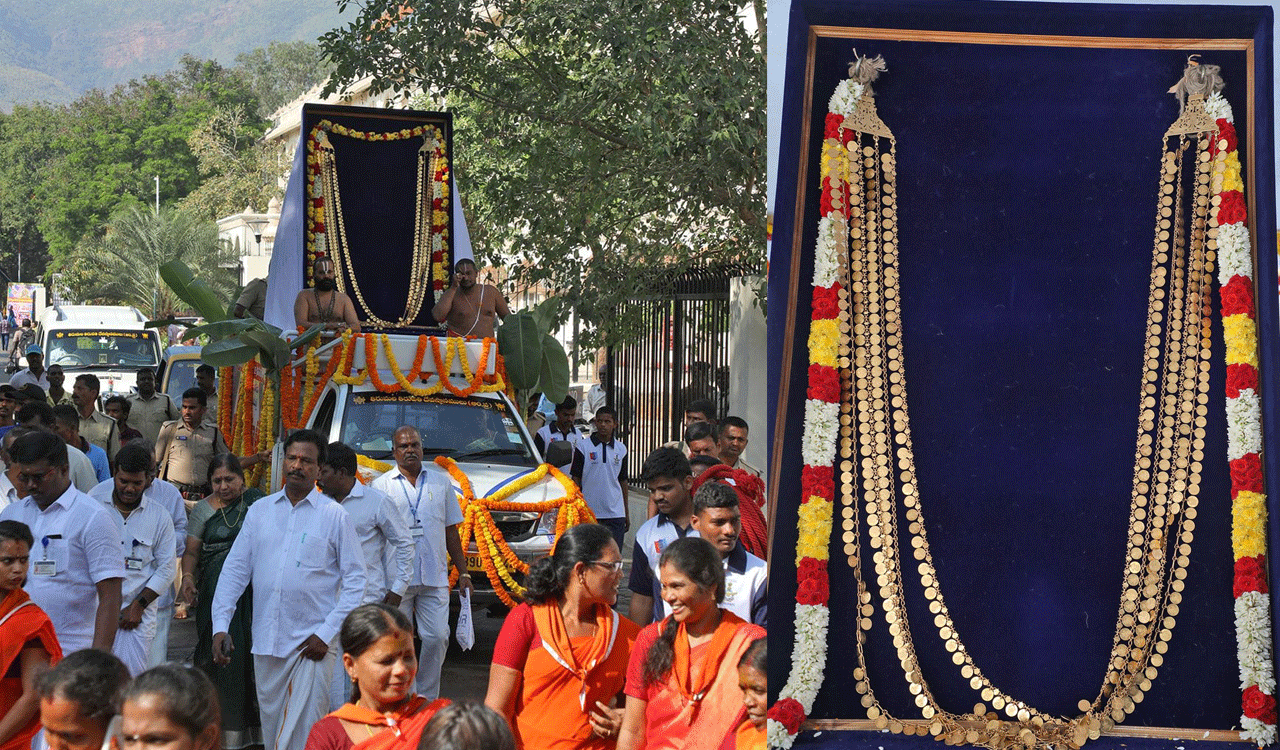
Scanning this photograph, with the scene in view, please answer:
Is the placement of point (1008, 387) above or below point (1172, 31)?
below

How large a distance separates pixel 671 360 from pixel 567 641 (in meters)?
13.1

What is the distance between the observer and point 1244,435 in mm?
3715

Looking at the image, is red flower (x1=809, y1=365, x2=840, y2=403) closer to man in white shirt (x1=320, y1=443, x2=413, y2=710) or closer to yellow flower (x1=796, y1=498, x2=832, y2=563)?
yellow flower (x1=796, y1=498, x2=832, y2=563)

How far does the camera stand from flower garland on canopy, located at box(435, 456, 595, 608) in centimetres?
922

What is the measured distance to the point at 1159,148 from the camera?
12.4 ft

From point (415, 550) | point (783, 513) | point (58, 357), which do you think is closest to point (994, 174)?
point (783, 513)

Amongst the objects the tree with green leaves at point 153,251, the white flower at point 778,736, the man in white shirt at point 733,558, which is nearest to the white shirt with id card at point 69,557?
the man in white shirt at point 733,558

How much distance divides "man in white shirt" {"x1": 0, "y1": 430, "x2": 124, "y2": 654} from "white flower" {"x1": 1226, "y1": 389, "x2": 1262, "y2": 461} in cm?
409

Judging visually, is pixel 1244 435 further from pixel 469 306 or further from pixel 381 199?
pixel 381 199

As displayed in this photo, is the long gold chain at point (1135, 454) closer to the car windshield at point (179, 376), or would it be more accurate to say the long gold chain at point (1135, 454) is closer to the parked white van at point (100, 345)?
the car windshield at point (179, 376)

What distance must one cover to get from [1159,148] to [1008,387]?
743 millimetres

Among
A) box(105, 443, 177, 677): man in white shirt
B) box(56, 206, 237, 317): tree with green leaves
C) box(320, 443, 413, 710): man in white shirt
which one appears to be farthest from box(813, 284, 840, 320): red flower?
box(56, 206, 237, 317): tree with green leaves

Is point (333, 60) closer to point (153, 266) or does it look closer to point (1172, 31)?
point (1172, 31)

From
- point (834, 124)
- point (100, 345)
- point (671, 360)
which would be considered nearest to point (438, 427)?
point (834, 124)
